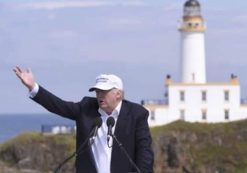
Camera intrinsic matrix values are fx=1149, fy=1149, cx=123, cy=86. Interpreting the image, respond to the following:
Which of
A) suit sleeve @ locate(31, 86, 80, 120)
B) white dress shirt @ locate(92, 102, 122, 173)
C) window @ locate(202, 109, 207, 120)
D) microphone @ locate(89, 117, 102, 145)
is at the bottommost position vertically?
window @ locate(202, 109, 207, 120)

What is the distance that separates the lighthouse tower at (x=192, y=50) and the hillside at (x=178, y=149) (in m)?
3.11

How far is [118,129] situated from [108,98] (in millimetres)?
272

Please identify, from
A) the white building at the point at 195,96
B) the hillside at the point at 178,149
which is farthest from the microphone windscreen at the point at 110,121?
the white building at the point at 195,96

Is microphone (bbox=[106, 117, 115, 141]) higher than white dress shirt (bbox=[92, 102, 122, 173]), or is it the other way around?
microphone (bbox=[106, 117, 115, 141])

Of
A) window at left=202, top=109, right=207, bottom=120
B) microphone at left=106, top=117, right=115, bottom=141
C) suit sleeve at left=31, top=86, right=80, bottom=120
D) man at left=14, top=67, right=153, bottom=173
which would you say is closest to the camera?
microphone at left=106, top=117, right=115, bottom=141

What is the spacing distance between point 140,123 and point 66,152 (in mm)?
60986

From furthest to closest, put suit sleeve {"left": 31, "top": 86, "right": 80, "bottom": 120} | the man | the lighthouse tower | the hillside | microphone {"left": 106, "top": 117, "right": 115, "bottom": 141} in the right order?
1. the lighthouse tower
2. the hillside
3. suit sleeve {"left": 31, "top": 86, "right": 80, "bottom": 120}
4. the man
5. microphone {"left": 106, "top": 117, "right": 115, "bottom": 141}

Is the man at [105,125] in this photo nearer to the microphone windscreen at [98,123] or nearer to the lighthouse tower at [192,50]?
the microphone windscreen at [98,123]

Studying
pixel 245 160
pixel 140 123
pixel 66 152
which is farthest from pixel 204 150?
pixel 140 123

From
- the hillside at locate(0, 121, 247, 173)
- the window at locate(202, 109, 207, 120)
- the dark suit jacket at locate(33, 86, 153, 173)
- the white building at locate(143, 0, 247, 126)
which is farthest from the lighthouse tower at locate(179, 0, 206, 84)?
the dark suit jacket at locate(33, 86, 153, 173)

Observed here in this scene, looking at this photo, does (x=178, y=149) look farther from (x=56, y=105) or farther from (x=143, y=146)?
(x=143, y=146)

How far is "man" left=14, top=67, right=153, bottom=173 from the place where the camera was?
8.98 m

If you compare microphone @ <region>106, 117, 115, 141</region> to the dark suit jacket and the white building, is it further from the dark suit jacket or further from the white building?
the white building

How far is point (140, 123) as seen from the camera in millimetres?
9234
